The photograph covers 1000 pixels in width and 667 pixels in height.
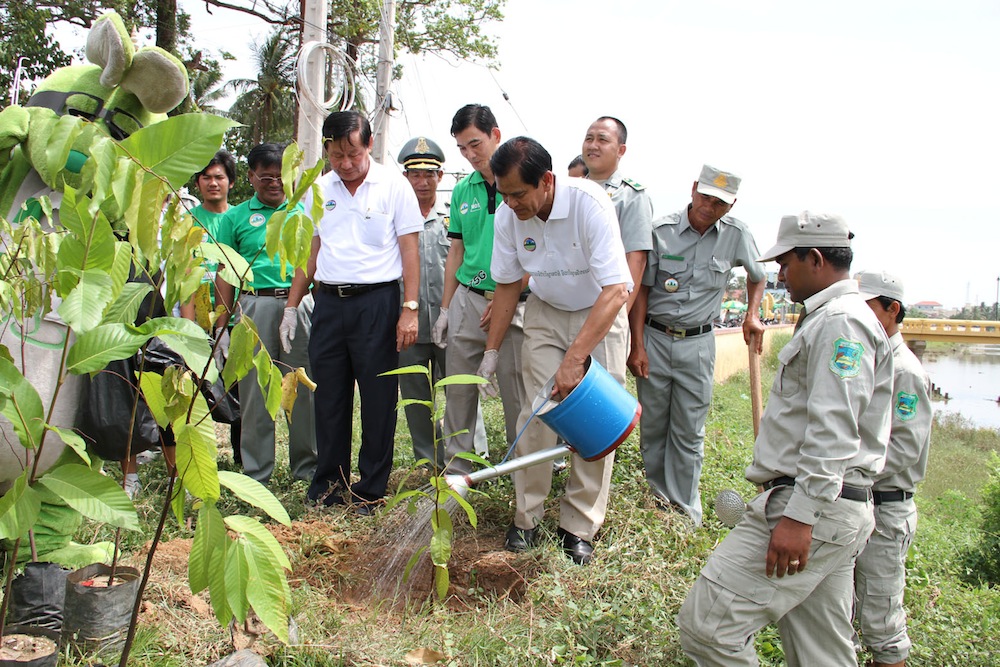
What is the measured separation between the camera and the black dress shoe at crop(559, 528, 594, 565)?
3463 millimetres

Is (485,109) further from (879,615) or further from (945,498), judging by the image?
(945,498)

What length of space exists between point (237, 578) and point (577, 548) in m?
2.31

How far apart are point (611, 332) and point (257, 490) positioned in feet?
7.64

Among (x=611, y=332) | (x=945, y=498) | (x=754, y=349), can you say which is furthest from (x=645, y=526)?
(x=945, y=498)

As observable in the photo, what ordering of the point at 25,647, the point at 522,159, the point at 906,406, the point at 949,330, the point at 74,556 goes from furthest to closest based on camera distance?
the point at 949,330 < the point at 522,159 < the point at 906,406 < the point at 74,556 < the point at 25,647

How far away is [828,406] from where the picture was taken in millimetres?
2180

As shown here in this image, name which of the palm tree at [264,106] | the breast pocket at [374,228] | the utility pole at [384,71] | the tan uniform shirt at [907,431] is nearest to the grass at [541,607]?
the tan uniform shirt at [907,431]

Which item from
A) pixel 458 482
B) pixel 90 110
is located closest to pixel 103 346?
pixel 90 110

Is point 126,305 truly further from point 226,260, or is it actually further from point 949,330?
point 949,330

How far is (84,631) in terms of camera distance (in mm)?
2188

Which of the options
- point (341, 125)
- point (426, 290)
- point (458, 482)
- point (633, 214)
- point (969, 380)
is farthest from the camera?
point (969, 380)

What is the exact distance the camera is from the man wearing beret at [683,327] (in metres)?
4.17

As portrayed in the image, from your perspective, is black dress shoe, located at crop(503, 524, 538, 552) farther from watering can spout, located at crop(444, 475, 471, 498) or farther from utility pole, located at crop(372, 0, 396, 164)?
utility pole, located at crop(372, 0, 396, 164)

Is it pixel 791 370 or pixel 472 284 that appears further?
pixel 472 284
